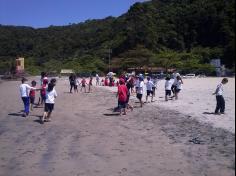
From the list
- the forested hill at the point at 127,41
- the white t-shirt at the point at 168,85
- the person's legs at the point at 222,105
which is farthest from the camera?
the forested hill at the point at 127,41

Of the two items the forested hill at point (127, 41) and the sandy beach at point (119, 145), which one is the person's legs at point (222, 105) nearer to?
the sandy beach at point (119, 145)

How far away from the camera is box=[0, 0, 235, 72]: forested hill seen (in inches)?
2987

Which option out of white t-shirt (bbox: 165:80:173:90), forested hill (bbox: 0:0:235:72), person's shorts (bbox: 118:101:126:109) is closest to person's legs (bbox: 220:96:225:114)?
person's shorts (bbox: 118:101:126:109)

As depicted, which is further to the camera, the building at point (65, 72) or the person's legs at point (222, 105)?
the building at point (65, 72)

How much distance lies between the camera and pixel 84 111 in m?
17.7

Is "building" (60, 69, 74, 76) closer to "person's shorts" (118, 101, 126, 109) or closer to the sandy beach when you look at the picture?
"person's shorts" (118, 101, 126, 109)

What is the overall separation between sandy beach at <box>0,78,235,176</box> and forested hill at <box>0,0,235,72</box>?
2993cm

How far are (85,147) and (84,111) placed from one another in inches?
342

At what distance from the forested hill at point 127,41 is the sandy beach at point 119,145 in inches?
1178

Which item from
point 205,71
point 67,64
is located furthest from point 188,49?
point 67,64

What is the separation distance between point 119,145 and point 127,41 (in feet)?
293

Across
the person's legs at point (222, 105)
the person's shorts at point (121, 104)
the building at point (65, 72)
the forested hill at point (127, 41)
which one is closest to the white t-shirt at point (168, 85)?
the person's shorts at point (121, 104)

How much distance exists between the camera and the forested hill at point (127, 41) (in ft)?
249

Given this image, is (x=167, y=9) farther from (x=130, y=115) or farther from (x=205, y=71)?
(x=130, y=115)
